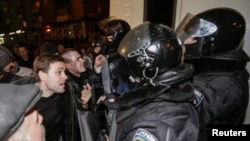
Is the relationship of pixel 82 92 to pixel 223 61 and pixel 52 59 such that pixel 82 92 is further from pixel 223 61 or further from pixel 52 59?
pixel 223 61

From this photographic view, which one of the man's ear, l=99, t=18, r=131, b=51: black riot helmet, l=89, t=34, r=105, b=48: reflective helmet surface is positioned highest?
l=99, t=18, r=131, b=51: black riot helmet

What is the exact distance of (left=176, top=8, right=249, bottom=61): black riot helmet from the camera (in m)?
2.43

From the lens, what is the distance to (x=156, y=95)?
5.41ft

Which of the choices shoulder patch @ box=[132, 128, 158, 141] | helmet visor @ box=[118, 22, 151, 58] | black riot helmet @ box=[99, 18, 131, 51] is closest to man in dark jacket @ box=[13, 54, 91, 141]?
black riot helmet @ box=[99, 18, 131, 51]

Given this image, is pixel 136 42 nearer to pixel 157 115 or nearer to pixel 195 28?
pixel 157 115

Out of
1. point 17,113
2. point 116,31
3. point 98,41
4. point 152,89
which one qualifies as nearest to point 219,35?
point 152,89

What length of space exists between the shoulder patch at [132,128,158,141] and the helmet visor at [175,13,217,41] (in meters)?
1.42

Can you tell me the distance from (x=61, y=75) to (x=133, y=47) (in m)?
1.39

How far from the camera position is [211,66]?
7.89 feet

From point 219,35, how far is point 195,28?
266 millimetres

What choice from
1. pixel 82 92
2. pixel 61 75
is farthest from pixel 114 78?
pixel 61 75

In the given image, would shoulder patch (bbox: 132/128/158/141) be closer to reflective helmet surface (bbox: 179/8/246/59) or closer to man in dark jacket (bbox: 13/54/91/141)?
reflective helmet surface (bbox: 179/8/246/59)

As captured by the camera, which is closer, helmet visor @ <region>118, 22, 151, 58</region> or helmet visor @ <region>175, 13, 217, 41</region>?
helmet visor @ <region>118, 22, 151, 58</region>

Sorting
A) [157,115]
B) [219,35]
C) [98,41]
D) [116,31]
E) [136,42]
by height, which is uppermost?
[136,42]
